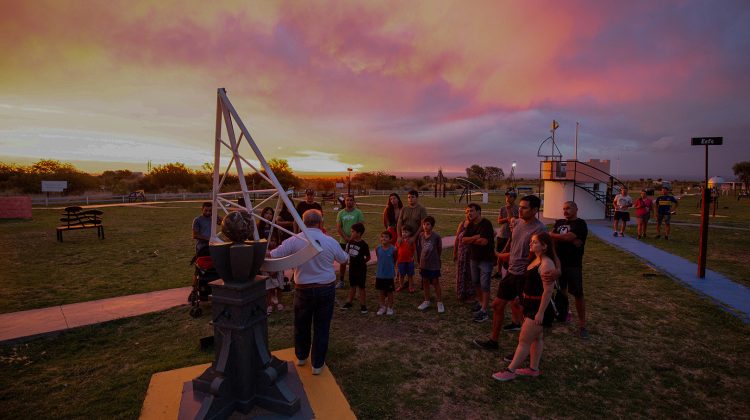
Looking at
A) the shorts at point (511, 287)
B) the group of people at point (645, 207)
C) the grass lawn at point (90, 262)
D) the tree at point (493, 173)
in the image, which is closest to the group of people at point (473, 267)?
the shorts at point (511, 287)

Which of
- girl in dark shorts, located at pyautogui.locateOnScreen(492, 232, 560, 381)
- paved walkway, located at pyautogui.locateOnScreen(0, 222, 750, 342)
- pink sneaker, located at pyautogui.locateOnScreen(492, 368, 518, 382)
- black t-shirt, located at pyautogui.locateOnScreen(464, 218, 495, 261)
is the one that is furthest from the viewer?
black t-shirt, located at pyautogui.locateOnScreen(464, 218, 495, 261)

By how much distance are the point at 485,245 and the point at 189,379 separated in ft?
14.6

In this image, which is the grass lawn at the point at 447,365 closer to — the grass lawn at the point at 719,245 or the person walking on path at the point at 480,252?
the person walking on path at the point at 480,252

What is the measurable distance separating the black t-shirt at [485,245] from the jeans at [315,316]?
2.81m

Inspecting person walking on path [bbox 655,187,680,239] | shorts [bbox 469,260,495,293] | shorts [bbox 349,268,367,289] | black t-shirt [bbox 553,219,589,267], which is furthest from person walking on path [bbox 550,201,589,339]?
person walking on path [bbox 655,187,680,239]

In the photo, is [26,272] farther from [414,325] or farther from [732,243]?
A: [732,243]

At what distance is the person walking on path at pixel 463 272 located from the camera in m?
6.22

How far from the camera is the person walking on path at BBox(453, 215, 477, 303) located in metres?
6.22

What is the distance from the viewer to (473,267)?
595 cm

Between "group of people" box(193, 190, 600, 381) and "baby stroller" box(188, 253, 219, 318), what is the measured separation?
0.70 metres

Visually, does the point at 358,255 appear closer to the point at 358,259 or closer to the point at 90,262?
the point at 358,259

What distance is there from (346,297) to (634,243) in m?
10.7

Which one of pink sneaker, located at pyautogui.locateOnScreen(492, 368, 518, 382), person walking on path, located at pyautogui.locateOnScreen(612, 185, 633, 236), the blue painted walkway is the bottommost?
pink sneaker, located at pyautogui.locateOnScreen(492, 368, 518, 382)

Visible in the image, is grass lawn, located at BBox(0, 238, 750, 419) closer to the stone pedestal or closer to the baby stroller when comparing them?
the baby stroller
